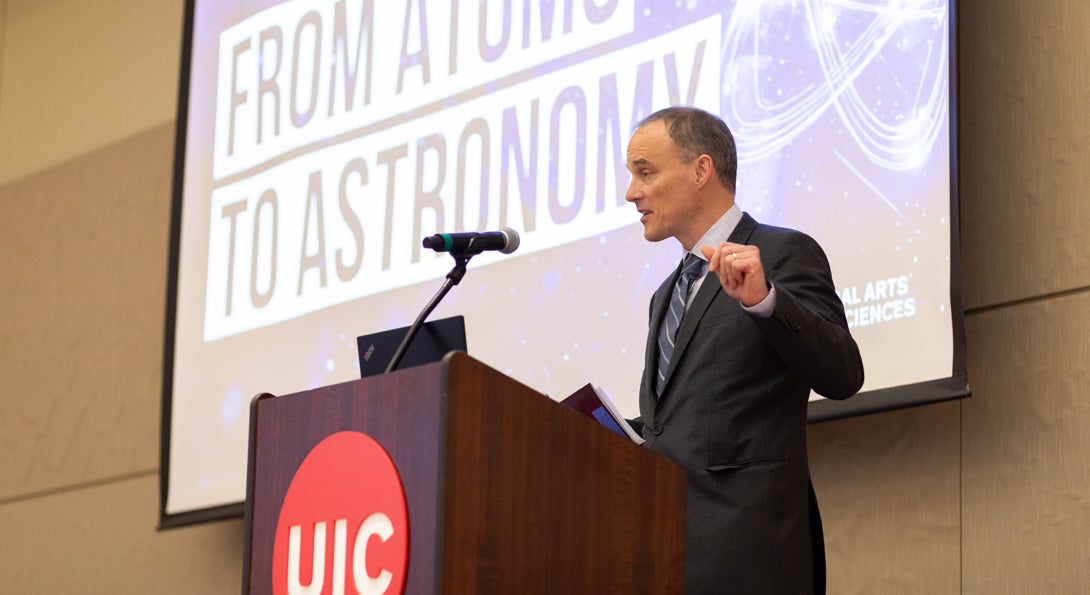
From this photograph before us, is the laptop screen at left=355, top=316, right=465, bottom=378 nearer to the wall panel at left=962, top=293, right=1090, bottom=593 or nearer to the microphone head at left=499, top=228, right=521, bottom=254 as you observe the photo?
the microphone head at left=499, top=228, right=521, bottom=254

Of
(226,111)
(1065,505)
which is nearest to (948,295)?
(1065,505)

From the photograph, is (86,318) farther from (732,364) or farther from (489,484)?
(489,484)

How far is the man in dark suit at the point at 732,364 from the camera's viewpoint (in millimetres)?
2078

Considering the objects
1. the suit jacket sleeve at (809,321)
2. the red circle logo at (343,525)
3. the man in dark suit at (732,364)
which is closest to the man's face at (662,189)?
the man in dark suit at (732,364)

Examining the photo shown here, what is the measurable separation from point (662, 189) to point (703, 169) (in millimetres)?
79

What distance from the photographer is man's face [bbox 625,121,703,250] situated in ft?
7.95

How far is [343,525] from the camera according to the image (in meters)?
1.85

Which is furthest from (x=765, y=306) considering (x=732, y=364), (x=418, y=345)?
(x=418, y=345)

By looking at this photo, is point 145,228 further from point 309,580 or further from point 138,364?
point 309,580

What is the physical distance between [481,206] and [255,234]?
3.43ft

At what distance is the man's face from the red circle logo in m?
0.77

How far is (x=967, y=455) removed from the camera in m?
3.12

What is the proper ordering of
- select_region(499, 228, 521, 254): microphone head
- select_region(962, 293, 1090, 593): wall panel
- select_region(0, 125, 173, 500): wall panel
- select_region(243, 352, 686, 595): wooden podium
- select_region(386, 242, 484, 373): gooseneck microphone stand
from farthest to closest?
select_region(0, 125, 173, 500): wall panel < select_region(962, 293, 1090, 593): wall panel < select_region(499, 228, 521, 254): microphone head < select_region(386, 242, 484, 373): gooseneck microphone stand < select_region(243, 352, 686, 595): wooden podium

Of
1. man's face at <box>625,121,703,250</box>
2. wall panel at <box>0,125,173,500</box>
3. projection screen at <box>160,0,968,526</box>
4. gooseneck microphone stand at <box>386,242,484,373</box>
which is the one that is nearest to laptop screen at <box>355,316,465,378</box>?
gooseneck microphone stand at <box>386,242,484,373</box>
